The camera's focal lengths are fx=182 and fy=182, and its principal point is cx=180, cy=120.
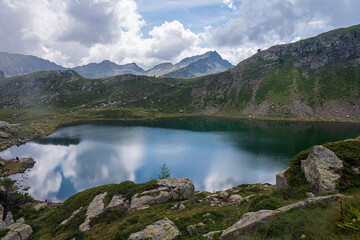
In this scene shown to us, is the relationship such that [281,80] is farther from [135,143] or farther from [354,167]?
[354,167]

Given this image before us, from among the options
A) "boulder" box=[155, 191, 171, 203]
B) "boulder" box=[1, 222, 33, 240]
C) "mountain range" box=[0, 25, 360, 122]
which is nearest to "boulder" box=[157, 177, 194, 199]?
"boulder" box=[155, 191, 171, 203]

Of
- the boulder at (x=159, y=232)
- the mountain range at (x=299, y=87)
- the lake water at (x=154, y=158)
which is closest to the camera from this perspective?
the boulder at (x=159, y=232)

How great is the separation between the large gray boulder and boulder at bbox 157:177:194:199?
1417 centimetres

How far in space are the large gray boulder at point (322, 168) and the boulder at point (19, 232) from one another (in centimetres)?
→ 3000

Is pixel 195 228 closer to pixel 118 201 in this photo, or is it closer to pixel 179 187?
pixel 179 187

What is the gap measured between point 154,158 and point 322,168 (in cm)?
5532

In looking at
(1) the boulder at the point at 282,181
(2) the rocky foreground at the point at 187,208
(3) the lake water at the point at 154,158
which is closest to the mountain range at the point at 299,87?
(3) the lake water at the point at 154,158

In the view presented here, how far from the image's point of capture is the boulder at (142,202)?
2152 cm

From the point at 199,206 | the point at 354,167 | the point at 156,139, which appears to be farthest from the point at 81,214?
the point at 156,139

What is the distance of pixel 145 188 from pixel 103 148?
200ft

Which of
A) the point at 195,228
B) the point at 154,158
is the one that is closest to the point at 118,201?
the point at 195,228

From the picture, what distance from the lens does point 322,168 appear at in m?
14.7

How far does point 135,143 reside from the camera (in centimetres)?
8544

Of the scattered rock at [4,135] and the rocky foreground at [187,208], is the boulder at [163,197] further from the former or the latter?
the scattered rock at [4,135]
